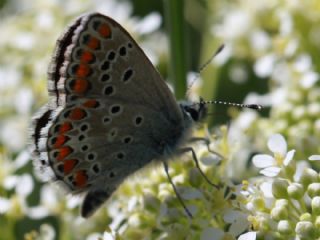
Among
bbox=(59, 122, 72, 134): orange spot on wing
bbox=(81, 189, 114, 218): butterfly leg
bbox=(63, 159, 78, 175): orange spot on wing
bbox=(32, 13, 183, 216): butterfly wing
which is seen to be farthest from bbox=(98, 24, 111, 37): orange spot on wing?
bbox=(81, 189, 114, 218): butterfly leg

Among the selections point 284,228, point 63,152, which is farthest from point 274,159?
point 63,152

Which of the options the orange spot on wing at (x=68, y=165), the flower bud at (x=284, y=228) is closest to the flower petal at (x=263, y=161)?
the flower bud at (x=284, y=228)

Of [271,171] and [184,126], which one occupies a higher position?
[184,126]

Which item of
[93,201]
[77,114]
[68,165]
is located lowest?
[93,201]

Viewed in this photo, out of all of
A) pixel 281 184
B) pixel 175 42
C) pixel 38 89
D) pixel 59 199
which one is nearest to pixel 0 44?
pixel 38 89

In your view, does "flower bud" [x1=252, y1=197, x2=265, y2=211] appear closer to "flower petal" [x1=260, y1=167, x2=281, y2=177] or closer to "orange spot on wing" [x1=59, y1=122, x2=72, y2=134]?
"flower petal" [x1=260, y1=167, x2=281, y2=177]

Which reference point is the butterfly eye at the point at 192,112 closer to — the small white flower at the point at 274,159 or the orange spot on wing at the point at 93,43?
the small white flower at the point at 274,159

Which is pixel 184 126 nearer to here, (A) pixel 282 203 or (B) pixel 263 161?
(B) pixel 263 161
